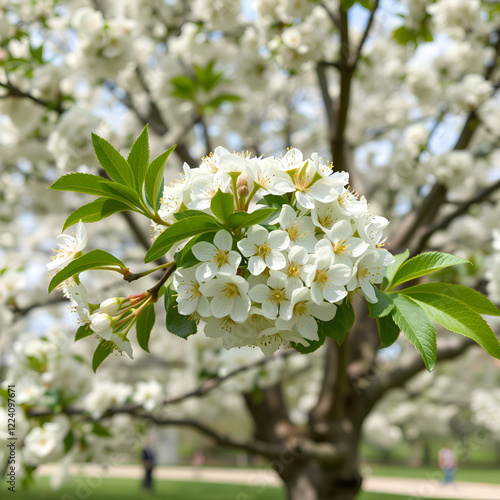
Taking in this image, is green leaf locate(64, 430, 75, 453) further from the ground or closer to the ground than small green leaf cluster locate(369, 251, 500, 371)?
closer to the ground

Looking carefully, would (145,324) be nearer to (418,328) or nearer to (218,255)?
(218,255)

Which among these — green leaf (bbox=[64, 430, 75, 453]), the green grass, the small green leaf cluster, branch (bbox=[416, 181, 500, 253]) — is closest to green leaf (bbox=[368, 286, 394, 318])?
the small green leaf cluster

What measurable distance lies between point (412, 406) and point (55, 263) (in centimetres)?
956

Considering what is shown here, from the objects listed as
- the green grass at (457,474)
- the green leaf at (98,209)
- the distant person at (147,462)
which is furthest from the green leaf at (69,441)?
the green grass at (457,474)

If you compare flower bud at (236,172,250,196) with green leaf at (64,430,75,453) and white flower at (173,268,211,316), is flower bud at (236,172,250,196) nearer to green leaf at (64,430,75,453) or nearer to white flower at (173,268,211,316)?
white flower at (173,268,211,316)

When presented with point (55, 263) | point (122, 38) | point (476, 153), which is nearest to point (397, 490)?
point (476, 153)

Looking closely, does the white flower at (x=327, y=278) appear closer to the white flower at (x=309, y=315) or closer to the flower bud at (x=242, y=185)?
the white flower at (x=309, y=315)

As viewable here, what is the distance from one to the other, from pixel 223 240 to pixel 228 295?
0.31 ft

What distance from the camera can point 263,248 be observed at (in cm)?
83

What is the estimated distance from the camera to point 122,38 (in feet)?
Result: 8.83

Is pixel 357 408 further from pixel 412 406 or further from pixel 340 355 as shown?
pixel 412 406

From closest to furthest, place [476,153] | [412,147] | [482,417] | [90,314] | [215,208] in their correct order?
[215,208]
[90,314]
[412,147]
[476,153]
[482,417]

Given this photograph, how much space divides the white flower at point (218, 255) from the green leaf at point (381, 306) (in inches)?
10.2

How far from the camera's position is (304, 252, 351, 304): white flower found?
0.80m
